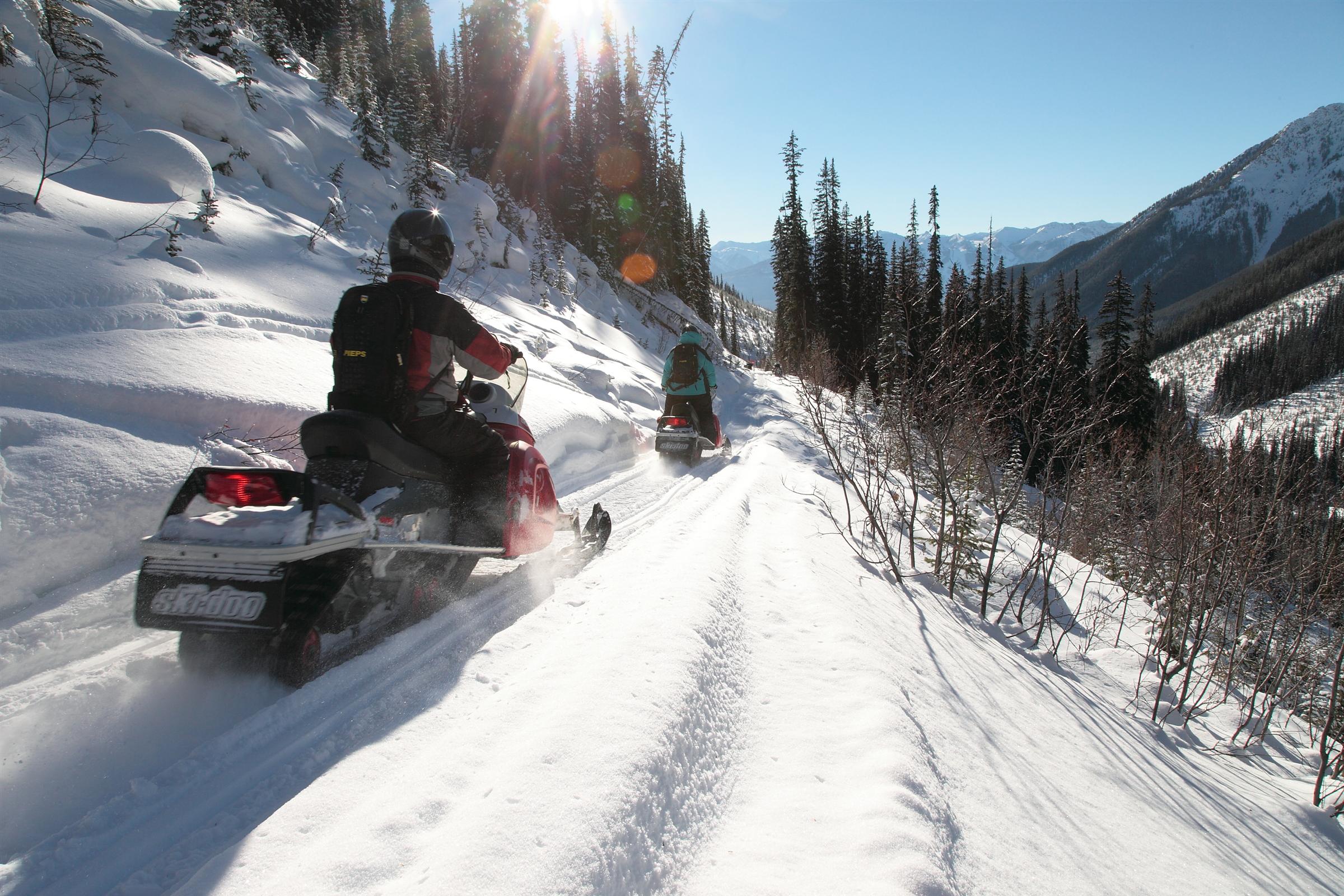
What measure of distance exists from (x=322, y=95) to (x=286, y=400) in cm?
2053

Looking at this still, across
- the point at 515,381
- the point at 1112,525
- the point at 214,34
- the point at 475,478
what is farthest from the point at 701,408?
the point at 214,34

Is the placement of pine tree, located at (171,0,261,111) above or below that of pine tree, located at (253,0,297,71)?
below

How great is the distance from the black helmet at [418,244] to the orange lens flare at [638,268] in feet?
112

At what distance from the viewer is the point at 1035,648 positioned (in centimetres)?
507

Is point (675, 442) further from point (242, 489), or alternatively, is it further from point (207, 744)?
point (207, 744)

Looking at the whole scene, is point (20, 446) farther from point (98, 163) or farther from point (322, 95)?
point (322, 95)

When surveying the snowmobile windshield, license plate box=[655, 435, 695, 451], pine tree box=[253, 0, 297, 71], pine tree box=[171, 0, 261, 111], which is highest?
pine tree box=[253, 0, 297, 71]

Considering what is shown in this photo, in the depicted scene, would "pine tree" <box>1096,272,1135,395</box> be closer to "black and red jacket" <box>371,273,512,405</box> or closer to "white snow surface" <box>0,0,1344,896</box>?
"white snow surface" <box>0,0,1344,896</box>

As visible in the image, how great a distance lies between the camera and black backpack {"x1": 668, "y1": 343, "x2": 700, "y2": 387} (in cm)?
953

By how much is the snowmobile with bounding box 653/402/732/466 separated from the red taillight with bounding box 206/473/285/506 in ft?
21.1

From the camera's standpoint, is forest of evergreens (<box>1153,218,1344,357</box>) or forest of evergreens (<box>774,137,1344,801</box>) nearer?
forest of evergreens (<box>774,137,1344,801</box>)

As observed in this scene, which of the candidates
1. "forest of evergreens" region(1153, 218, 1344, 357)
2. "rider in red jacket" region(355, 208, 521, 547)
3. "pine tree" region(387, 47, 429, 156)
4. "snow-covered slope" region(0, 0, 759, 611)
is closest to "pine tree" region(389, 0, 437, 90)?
"pine tree" region(387, 47, 429, 156)

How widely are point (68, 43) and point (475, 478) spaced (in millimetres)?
11000

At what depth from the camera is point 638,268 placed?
3744cm
